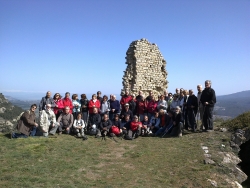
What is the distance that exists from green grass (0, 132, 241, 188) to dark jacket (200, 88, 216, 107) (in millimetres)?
1811

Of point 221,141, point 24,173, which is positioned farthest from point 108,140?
point 221,141

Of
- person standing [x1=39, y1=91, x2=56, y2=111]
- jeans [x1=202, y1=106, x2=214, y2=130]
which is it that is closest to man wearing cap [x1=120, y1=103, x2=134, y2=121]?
person standing [x1=39, y1=91, x2=56, y2=111]

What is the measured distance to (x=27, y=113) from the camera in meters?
11.0

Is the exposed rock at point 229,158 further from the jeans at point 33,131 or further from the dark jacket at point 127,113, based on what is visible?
the jeans at point 33,131

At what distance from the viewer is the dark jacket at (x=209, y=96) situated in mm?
11391

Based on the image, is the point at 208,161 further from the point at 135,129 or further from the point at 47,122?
the point at 47,122

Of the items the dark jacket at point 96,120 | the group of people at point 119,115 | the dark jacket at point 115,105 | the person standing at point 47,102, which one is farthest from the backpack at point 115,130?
the person standing at point 47,102

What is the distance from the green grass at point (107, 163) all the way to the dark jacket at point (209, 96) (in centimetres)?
181

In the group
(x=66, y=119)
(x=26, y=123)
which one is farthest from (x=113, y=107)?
(x=26, y=123)

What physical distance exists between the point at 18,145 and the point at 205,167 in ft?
26.2

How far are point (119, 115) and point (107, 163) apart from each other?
469cm

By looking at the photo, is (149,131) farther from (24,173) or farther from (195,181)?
(24,173)

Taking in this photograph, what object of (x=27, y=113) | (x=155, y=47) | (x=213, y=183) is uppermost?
(x=155, y=47)

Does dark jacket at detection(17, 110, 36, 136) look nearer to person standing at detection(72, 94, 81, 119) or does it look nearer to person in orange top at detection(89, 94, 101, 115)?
person standing at detection(72, 94, 81, 119)
